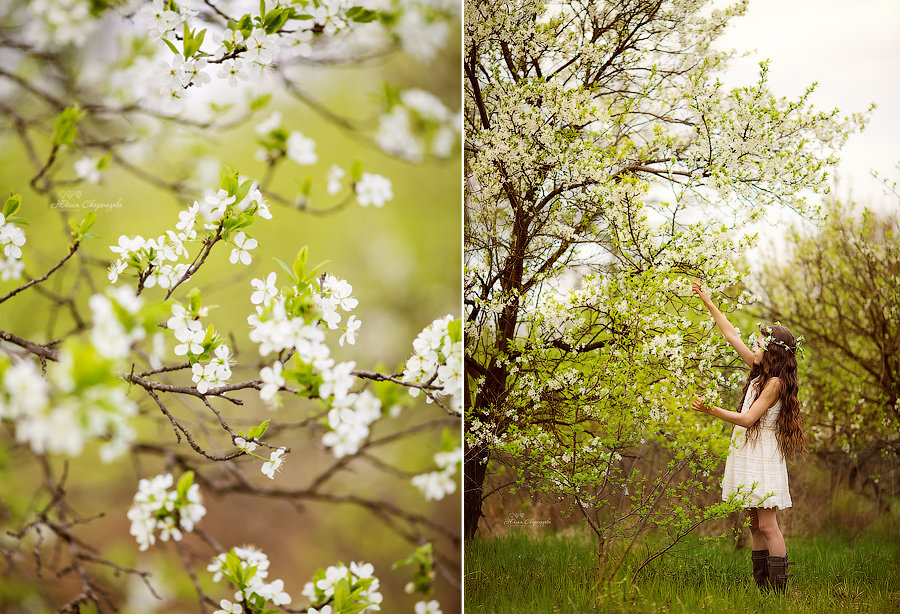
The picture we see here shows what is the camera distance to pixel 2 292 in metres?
1.68

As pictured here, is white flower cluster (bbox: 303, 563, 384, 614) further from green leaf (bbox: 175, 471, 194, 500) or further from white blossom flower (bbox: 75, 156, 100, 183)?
white blossom flower (bbox: 75, 156, 100, 183)

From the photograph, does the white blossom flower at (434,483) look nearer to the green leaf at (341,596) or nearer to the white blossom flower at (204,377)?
the green leaf at (341,596)

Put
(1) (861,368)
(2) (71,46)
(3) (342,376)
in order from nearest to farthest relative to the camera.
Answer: (3) (342,376)
(2) (71,46)
(1) (861,368)

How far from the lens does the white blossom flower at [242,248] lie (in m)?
1.56

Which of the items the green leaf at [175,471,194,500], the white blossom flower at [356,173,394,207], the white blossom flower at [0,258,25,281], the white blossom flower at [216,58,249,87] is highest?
the white blossom flower at [216,58,249,87]

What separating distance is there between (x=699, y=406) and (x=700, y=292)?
1.15 feet

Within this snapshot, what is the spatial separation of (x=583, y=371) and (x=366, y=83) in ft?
3.58

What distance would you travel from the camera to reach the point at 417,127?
1.75 m

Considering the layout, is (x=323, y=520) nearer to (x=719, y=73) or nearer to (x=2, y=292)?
(x=2, y=292)

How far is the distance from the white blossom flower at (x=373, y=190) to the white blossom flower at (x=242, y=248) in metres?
0.32

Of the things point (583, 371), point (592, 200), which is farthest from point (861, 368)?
point (592, 200)

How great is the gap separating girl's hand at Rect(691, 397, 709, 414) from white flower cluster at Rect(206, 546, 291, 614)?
1.29 meters

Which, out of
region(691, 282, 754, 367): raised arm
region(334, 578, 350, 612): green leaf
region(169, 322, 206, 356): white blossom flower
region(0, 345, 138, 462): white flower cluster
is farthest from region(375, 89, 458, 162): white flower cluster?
region(334, 578, 350, 612): green leaf

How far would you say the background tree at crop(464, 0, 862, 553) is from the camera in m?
1.89
